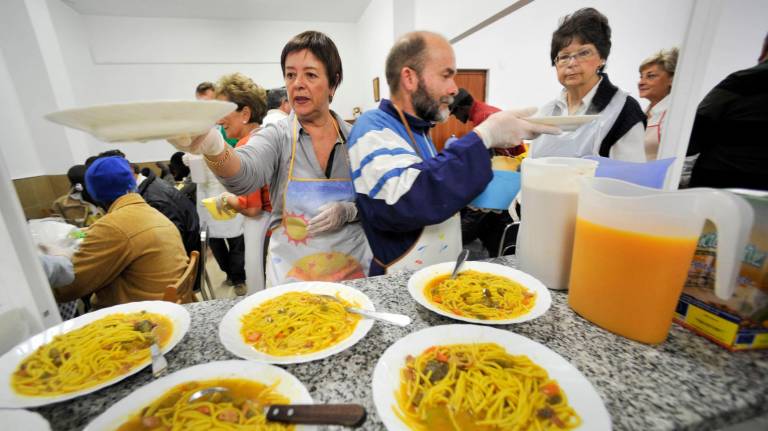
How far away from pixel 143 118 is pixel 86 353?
611 millimetres

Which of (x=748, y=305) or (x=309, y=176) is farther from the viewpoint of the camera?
(x=309, y=176)

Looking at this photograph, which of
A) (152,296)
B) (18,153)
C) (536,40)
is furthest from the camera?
(18,153)

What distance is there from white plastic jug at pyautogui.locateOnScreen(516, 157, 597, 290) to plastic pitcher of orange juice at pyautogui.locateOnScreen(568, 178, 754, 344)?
84 millimetres

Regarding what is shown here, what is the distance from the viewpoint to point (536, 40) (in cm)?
232

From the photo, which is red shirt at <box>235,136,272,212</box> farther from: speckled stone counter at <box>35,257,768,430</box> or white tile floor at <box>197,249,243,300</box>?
white tile floor at <box>197,249,243,300</box>

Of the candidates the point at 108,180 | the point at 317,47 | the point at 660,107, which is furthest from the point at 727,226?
the point at 108,180

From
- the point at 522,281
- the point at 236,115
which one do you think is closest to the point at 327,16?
the point at 236,115

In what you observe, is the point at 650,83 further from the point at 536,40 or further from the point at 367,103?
the point at 367,103

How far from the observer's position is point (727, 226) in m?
0.59

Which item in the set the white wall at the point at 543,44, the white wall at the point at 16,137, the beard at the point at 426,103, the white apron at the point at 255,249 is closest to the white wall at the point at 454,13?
the white wall at the point at 543,44

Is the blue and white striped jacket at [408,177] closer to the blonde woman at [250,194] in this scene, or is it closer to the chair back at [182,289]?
the blonde woman at [250,194]

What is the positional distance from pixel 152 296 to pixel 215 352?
1611 mm

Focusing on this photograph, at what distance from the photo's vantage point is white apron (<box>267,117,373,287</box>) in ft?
5.52

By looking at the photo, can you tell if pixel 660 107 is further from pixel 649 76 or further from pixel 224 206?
pixel 224 206
